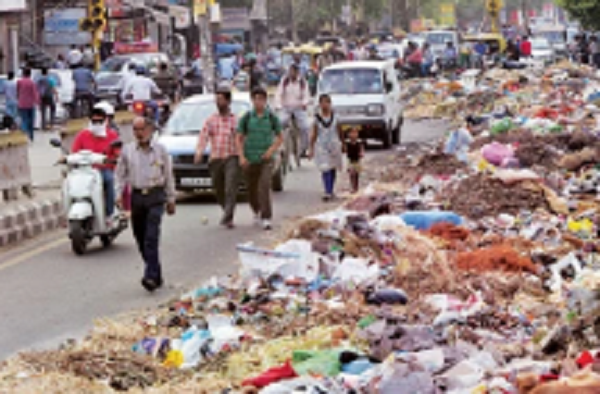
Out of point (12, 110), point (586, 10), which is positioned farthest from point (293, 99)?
point (586, 10)

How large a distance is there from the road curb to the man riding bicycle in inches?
272

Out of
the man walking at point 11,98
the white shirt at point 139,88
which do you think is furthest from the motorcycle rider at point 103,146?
the man walking at point 11,98

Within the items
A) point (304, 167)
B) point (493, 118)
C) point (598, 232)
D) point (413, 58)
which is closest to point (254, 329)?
point (598, 232)

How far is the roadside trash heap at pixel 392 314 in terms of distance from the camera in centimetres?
803

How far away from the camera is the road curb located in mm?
16703

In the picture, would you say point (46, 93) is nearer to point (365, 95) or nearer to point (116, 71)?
point (116, 71)

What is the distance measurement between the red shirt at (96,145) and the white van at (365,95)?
1175 cm

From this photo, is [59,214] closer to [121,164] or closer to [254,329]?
[121,164]

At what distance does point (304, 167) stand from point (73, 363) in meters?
16.3

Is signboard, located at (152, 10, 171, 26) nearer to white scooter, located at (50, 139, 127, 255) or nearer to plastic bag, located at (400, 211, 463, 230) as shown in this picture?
white scooter, located at (50, 139, 127, 255)

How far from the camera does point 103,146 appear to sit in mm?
15797

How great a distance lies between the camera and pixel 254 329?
9.91 metres

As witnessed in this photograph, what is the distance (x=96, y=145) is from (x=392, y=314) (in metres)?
6.73

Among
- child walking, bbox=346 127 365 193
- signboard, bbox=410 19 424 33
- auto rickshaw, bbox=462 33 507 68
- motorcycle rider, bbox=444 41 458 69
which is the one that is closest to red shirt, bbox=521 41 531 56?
auto rickshaw, bbox=462 33 507 68
